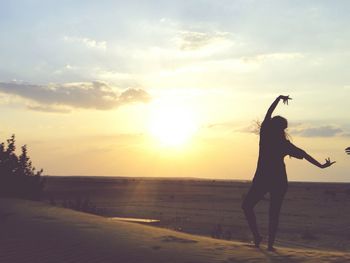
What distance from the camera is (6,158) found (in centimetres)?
2291

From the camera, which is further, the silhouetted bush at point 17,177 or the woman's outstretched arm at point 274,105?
the silhouetted bush at point 17,177

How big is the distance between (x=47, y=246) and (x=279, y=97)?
528 cm

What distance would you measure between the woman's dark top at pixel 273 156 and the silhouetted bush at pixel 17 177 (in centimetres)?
1288

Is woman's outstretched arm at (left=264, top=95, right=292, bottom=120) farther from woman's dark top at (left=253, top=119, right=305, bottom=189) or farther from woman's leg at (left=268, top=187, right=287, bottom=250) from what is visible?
woman's leg at (left=268, top=187, right=287, bottom=250)

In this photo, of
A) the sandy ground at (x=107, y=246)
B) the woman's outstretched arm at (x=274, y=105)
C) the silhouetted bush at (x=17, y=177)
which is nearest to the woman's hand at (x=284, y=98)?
the woman's outstretched arm at (x=274, y=105)

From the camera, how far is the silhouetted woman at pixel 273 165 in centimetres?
1078

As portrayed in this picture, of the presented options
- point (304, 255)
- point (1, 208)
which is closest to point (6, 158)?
point (1, 208)

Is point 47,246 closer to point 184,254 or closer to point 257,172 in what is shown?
point 184,254

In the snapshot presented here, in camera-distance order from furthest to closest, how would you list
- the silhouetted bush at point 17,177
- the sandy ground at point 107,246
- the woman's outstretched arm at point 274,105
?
the silhouetted bush at point 17,177, the woman's outstretched arm at point 274,105, the sandy ground at point 107,246

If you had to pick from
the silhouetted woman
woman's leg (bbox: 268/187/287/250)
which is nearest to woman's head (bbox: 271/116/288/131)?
the silhouetted woman

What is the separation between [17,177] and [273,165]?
13759 millimetres

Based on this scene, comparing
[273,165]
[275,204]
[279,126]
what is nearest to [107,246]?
[275,204]

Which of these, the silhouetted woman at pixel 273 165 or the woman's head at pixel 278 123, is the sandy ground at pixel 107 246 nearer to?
the silhouetted woman at pixel 273 165

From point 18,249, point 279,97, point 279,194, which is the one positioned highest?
point 279,97
